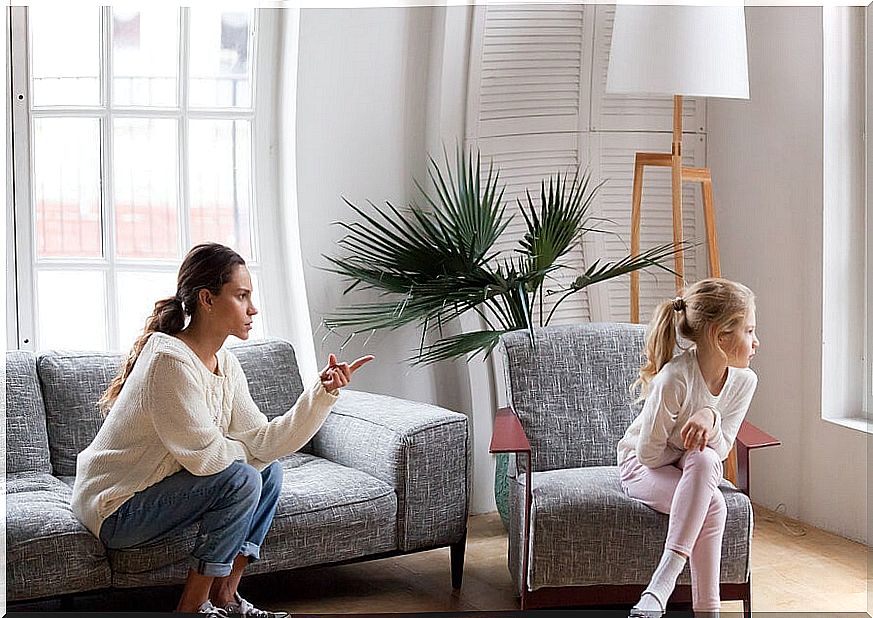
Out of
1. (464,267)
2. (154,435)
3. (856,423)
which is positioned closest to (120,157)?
(464,267)

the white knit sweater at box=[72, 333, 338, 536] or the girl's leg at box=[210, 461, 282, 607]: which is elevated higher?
the white knit sweater at box=[72, 333, 338, 536]

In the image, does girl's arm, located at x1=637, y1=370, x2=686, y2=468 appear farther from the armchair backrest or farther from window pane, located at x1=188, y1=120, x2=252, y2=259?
window pane, located at x1=188, y1=120, x2=252, y2=259

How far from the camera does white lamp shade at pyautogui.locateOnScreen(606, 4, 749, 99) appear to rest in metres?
3.66

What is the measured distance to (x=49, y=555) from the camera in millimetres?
2859

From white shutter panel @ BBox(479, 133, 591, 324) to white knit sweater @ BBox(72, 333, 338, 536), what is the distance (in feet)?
5.12

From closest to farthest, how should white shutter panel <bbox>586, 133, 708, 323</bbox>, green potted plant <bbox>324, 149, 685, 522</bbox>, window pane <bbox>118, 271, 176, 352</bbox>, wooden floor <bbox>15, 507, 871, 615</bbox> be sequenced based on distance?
wooden floor <bbox>15, 507, 871, 615</bbox>
green potted plant <bbox>324, 149, 685, 522</bbox>
window pane <bbox>118, 271, 176, 352</bbox>
white shutter panel <bbox>586, 133, 708, 323</bbox>

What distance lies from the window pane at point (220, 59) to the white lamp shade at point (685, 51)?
137 centimetres

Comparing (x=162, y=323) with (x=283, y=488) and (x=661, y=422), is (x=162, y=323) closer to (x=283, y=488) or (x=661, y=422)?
(x=283, y=488)

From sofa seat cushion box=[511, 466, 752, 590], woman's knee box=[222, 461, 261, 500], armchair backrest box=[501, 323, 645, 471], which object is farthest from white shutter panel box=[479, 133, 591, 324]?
woman's knee box=[222, 461, 261, 500]

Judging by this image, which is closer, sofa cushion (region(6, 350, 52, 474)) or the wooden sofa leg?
sofa cushion (region(6, 350, 52, 474))

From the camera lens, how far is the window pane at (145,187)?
13.1 ft

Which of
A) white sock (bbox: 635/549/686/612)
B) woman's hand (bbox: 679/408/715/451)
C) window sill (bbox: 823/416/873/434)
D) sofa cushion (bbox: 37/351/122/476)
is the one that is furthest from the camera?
window sill (bbox: 823/416/873/434)

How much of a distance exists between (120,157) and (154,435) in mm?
1438

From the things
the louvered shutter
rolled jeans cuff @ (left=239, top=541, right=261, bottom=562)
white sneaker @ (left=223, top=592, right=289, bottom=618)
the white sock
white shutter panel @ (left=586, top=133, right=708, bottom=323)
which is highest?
the louvered shutter
